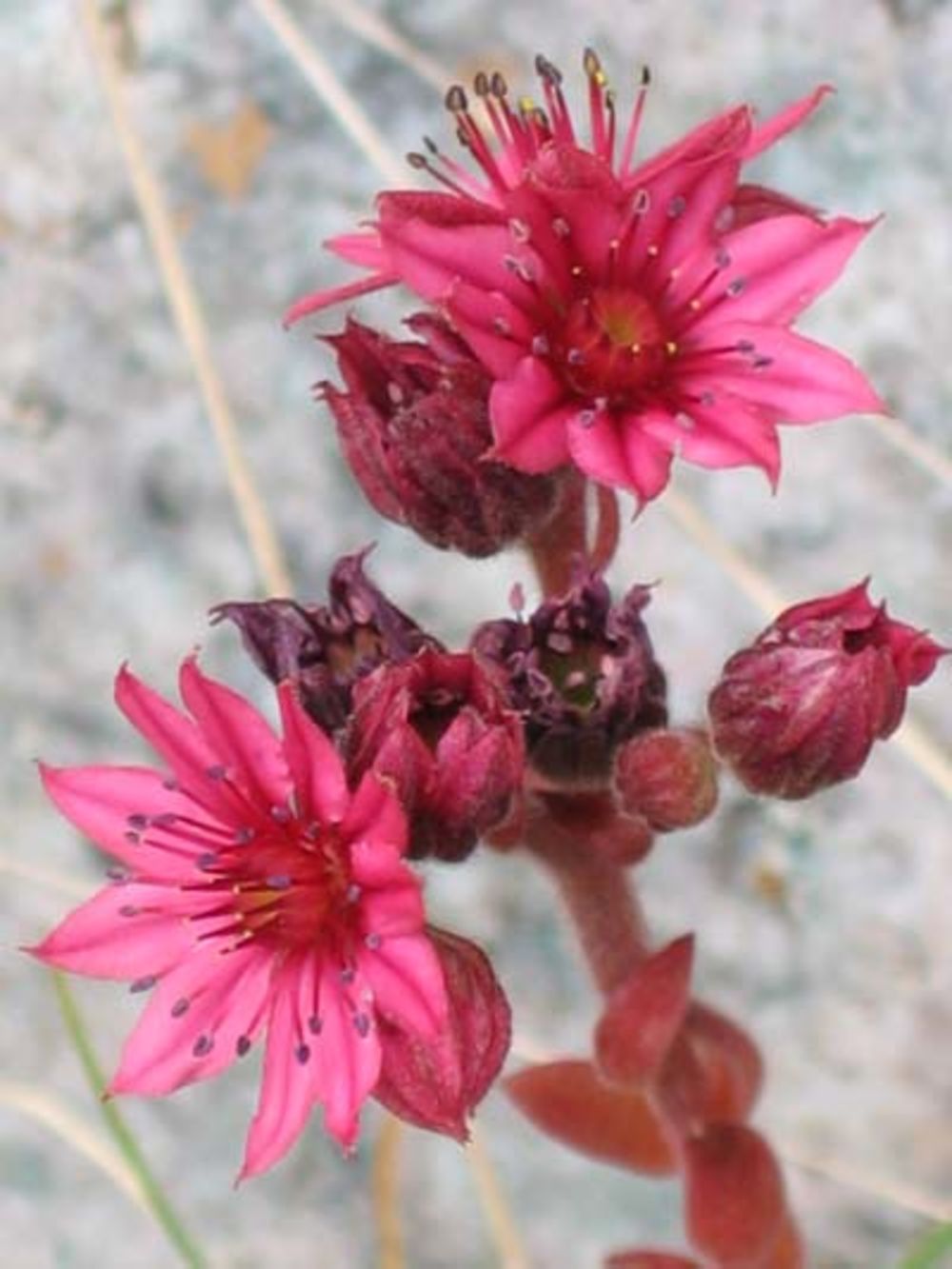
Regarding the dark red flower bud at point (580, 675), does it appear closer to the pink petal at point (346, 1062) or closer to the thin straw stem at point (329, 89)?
the pink petal at point (346, 1062)

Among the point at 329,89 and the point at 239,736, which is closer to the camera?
the point at 239,736

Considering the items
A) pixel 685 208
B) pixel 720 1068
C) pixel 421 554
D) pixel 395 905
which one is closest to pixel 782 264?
pixel 685 208

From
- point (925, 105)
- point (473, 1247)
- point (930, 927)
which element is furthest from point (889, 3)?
point (473, 1247)

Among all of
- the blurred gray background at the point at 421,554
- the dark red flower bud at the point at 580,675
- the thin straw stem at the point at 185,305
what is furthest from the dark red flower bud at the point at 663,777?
the thin straw stem at the point at 185,305

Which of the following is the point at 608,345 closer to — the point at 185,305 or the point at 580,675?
the point at 580,675

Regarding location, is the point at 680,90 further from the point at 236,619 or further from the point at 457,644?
the point at 236,619

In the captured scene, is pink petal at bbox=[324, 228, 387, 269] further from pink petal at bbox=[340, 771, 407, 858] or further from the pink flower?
pink petal at bbox=[340, 771, 407, 858]

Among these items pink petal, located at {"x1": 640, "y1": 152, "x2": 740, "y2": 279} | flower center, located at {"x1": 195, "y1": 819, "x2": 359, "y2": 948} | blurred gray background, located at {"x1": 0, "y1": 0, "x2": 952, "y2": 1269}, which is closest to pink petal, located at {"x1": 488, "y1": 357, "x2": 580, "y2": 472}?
pink petal, located at {"x1": 640, "y1": 152, "x2": 740, "y2": 279}
